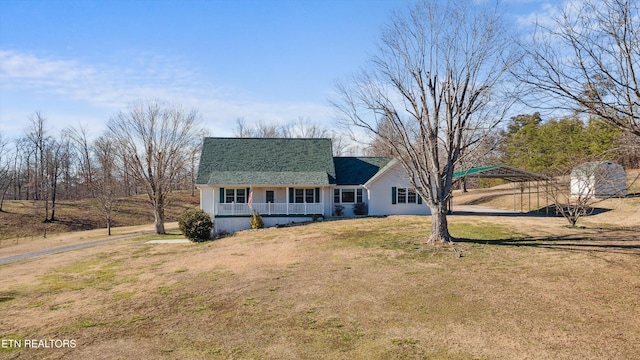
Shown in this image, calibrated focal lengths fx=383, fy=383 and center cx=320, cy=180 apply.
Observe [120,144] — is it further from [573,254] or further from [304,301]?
[573,254]

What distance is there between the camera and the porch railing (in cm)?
2644

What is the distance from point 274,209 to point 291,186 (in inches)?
78.9

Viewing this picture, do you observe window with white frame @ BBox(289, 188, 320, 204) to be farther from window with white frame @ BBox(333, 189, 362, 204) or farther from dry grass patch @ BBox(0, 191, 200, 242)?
dry grass patch @ BBox(0, 191, 200, 242)

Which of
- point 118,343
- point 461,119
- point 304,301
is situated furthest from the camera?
point 461,119

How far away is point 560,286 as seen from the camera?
1095 cm

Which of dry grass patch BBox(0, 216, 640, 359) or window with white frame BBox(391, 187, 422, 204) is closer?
dry grass patch BBox(0, 216, 640, 359)

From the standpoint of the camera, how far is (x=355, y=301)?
10383 millimetres

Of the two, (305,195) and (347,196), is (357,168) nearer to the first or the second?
(347,196)

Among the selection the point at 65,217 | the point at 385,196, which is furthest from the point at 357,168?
the point at 65,217

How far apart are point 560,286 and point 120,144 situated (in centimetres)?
2984

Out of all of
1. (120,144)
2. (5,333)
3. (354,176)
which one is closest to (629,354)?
(5,333)

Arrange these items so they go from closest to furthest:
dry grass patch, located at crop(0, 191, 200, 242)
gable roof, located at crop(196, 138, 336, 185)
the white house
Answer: the white house → gable roof, located at crop(196, 138, 336, 185) → dry grass patch, located at crop(0, 191, 200, 242)

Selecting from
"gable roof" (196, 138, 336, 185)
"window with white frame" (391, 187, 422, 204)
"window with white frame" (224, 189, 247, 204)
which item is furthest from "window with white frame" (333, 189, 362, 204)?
"window with white frame" (224, 189, 247, 204)

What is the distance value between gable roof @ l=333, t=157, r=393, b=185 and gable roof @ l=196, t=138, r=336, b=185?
0.88 m
